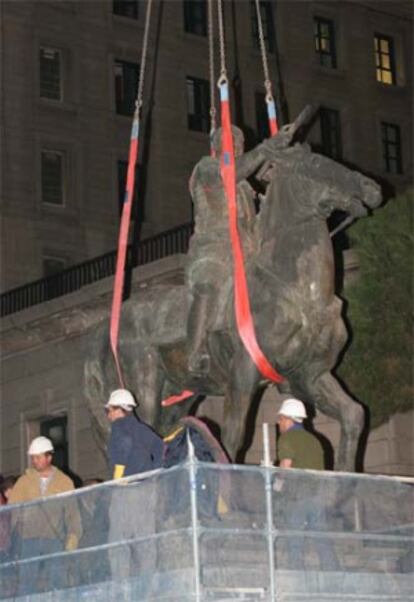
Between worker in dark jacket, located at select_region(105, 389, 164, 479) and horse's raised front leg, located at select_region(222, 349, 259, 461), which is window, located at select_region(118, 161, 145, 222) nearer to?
horse's raised front leg, located at select_region(222, 349, 259, 461)

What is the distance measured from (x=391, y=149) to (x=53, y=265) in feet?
43.4

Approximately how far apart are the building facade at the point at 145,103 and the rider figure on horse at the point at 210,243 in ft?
94.2

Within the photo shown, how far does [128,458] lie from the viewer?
1397cm

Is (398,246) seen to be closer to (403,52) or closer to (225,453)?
(225,453)

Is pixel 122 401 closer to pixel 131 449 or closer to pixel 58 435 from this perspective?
pixel 131 449

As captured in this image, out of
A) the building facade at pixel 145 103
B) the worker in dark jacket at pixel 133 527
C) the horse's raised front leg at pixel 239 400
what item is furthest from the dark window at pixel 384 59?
the worker in dark jacket at pixel 133 527

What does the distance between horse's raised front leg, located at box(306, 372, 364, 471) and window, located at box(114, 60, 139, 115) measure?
33.6 meters

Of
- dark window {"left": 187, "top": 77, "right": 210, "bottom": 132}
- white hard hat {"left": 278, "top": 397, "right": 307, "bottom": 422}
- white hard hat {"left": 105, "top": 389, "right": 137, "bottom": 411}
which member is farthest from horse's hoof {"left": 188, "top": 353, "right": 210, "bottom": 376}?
dark window {"left": 187, "top": 77, "right": 210, "bottom": 132}

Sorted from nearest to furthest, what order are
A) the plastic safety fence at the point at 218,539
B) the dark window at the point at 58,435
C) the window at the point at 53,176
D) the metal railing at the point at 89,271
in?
the plastic safety fence at the point at 218,539 < the metal railing at the point at 89,271 < the dark window at the point at 58,435 < the window at the point at 53,176

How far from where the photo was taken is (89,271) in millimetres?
37844

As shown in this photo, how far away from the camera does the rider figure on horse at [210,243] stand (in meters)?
15.8

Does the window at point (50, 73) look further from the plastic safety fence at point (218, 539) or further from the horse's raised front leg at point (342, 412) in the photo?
the plastic safety fence at point (218, 539)

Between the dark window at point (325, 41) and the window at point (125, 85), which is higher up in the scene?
the dark window at point (325, 41)

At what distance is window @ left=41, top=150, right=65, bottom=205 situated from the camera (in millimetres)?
46438
